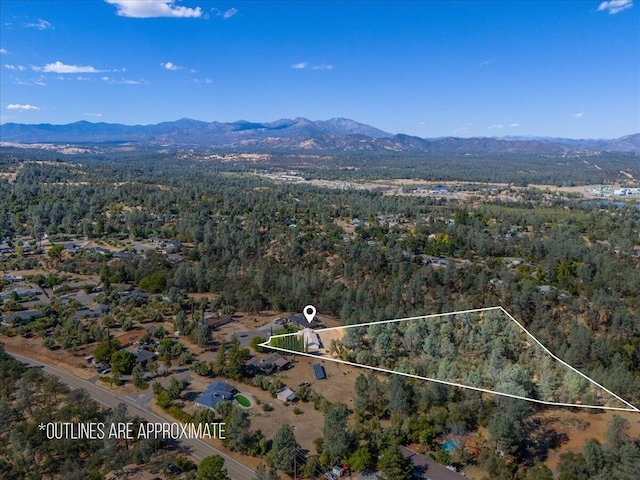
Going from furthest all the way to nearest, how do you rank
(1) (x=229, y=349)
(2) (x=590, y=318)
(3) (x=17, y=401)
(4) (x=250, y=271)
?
(4) (x=250, y=271), (2) (x=590, y=318), (1) (x=229, y=349), (3) (x=17, y=401)

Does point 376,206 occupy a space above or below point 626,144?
below

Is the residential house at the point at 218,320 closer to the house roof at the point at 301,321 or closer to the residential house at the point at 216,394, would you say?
the house roof at the point at 301,321

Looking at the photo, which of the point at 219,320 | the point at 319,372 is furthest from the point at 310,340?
the point at 219,320

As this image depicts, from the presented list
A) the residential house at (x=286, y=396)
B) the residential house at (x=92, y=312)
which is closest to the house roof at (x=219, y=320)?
the residential house at (x=92, y=312)

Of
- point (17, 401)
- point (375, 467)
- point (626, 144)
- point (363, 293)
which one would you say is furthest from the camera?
point (626, 144)

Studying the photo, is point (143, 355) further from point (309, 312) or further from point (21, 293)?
point (309, 312)

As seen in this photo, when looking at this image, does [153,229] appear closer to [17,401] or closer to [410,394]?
[17,401]

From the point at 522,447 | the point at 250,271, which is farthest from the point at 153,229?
the point at 522,447
